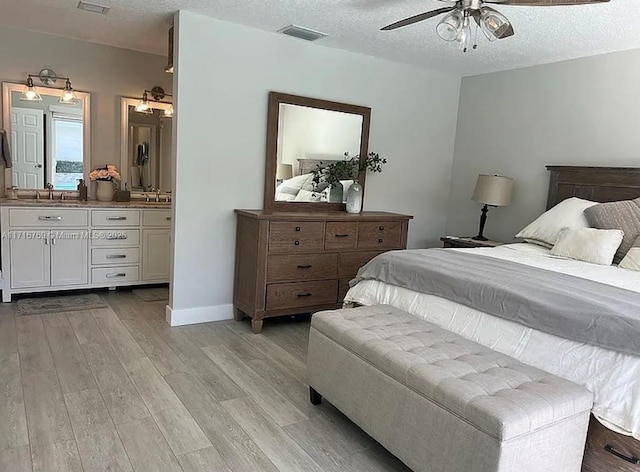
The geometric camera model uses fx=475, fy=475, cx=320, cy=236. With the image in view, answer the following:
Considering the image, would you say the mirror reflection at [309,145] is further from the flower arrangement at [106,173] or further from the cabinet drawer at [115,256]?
the flower arrangement at [106,173]

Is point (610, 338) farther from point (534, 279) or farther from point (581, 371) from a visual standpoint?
point (534, 279)

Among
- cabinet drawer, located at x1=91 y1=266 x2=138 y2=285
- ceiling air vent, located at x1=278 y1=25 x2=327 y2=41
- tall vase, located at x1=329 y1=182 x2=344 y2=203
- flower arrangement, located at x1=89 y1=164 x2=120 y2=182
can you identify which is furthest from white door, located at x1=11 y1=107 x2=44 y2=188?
tall vase, located at x1=329 y1=182 x2=344 y2=203

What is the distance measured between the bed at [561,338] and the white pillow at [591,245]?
0.32 ft

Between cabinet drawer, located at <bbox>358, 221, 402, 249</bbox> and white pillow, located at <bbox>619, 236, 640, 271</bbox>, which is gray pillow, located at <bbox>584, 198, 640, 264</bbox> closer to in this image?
white pillow, located at <bbox>619, 236, 640, 271</bbox>

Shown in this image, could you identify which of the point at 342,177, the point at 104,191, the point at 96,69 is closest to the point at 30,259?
the point at 104,191

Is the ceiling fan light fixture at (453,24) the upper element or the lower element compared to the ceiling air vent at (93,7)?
lower

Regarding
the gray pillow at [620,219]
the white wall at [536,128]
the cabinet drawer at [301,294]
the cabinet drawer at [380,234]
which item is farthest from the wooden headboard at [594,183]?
the cabinet drawer at [301,294]

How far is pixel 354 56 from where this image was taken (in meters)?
4.23

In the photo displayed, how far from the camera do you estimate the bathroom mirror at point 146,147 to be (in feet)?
15.9

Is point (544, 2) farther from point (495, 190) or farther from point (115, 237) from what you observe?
point (115, 237)

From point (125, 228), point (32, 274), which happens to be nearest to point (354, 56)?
point (125, 228)

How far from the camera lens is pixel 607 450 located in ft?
5.99

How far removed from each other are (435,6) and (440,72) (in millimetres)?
1961

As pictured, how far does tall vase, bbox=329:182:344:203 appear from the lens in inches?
169
